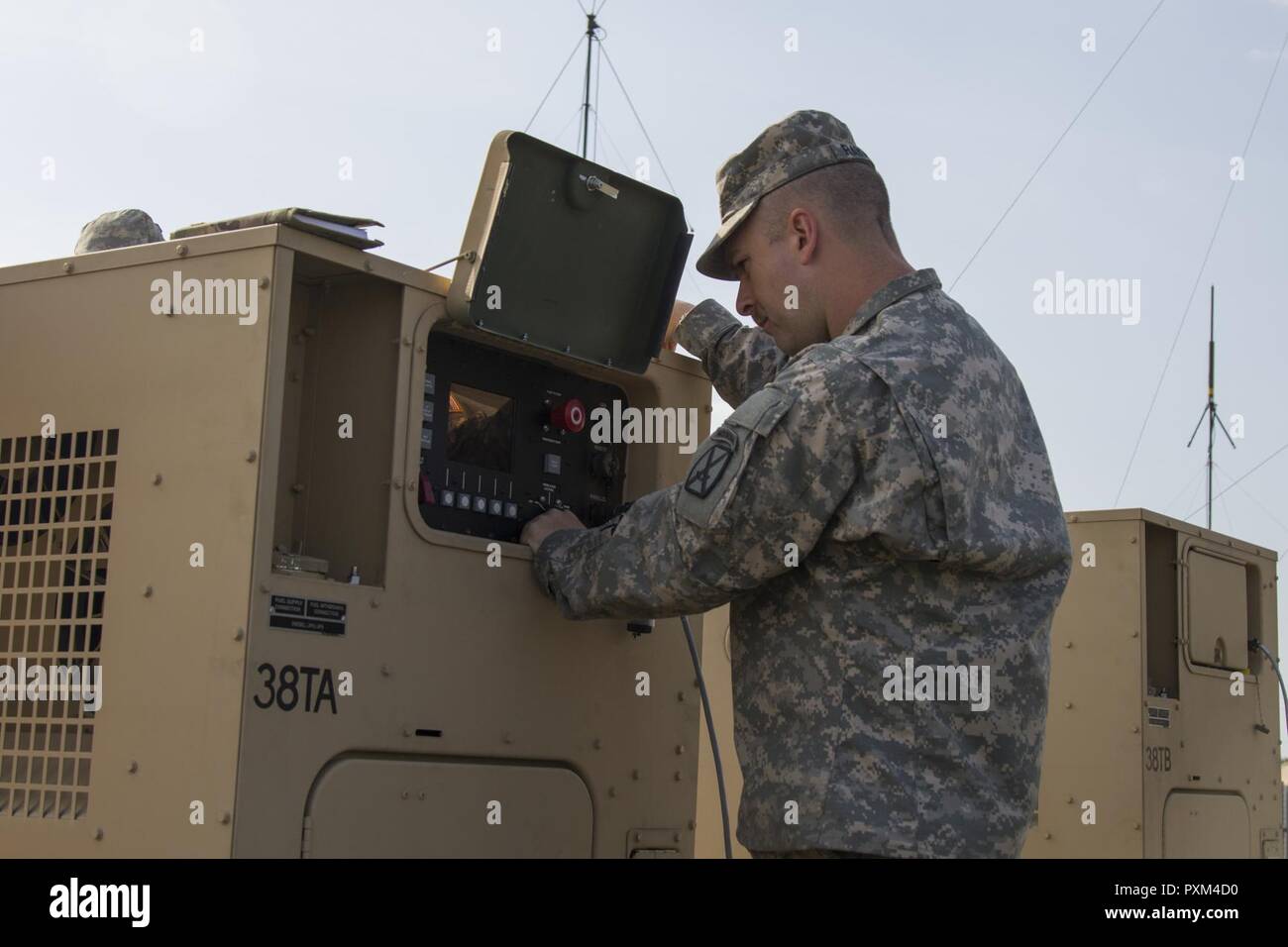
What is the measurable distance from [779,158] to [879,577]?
95cm

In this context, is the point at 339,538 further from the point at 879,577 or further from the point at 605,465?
the point at 879,577

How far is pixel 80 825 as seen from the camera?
2.84 meters

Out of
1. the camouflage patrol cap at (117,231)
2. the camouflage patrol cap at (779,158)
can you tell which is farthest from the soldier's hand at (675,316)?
the camouflage patrol cap at (117,231)

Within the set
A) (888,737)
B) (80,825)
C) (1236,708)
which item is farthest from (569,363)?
(1236,708)

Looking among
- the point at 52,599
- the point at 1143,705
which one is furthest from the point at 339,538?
the point at 1143,705

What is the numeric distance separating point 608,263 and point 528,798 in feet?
3.90

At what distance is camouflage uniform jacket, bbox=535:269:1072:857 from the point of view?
2787 millimetres

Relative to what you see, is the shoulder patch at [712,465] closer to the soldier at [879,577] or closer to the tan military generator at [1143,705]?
the soldier at [879,577]

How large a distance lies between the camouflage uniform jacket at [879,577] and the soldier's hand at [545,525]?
1.26 feet

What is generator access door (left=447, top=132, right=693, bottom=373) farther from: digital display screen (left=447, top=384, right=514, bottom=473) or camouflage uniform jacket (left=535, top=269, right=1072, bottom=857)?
camouflage uniform jacket (left=535, top=269, right=1072, bottom=857)

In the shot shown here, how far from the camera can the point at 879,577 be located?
113 inches

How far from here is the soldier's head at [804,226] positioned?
3.16m
